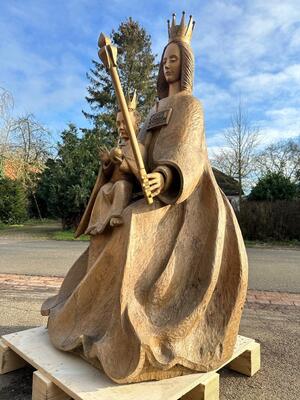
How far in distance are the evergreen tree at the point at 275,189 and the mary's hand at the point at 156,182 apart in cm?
→ 1445

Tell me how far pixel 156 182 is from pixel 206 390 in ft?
4.33

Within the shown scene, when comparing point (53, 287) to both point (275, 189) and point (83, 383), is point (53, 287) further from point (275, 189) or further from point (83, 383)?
point (275, 189)

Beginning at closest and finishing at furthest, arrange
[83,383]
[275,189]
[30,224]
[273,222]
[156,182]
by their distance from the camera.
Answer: [83,383]
[156,182]
[273,222]
[275,189]
[30,224]

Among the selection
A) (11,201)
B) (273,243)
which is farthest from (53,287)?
(11,201)

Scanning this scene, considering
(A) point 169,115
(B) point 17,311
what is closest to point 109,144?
(B) point 17,311

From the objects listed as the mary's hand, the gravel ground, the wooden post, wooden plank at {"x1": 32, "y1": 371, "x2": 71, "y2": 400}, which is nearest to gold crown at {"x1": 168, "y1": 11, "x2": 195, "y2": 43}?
the mary's hand

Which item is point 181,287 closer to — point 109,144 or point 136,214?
point 136,214

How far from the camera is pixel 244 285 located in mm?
2227

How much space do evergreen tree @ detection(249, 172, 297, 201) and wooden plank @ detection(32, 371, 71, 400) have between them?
48.6 feet

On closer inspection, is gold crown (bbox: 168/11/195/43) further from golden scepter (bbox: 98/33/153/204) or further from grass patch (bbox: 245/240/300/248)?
grass patch (bbox: 245/240/300/248)

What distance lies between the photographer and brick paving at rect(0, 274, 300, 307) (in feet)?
16.1

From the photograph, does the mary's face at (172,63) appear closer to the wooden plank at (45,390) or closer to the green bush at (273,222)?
the wooden plank at (45,390)

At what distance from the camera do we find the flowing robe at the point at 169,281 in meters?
2.00

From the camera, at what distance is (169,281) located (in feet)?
7.06
